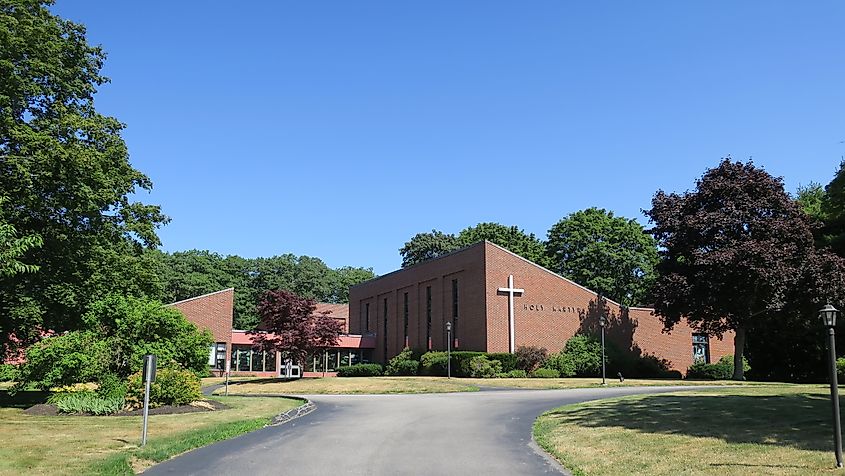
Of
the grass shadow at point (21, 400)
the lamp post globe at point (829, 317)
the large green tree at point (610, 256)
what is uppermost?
the large green tree at point (610, 256)

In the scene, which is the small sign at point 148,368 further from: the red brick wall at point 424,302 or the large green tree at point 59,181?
the red brick wall at point 424,302

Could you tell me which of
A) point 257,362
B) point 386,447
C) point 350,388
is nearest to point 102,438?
point 386,447

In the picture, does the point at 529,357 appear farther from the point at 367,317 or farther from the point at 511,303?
the point at 367,317

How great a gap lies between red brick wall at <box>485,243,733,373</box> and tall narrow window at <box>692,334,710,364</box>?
1.03 metres

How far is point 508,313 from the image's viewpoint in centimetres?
4906

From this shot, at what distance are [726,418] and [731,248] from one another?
2611cm

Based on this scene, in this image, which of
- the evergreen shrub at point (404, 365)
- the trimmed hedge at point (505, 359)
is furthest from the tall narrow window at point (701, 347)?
the evergreen shrub at point (404, 365)

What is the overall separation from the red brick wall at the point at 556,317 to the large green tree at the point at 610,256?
38.9 feet

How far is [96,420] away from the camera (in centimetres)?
1916

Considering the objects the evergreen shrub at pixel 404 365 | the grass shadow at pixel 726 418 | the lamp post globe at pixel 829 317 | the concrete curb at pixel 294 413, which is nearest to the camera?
the lamp post globe at pixel 829 317

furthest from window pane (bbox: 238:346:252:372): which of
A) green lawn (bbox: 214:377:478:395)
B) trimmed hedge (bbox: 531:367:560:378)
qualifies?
trimmed hedge (bbox: 531:367:560:378)

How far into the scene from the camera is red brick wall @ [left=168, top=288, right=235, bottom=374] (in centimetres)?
5791

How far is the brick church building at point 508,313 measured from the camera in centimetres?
4903

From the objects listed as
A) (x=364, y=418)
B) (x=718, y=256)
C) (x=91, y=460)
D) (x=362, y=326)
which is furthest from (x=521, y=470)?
(x=362, y=326)
